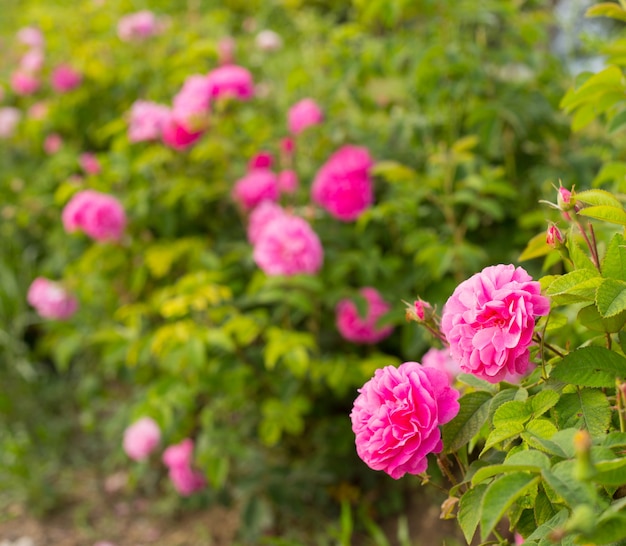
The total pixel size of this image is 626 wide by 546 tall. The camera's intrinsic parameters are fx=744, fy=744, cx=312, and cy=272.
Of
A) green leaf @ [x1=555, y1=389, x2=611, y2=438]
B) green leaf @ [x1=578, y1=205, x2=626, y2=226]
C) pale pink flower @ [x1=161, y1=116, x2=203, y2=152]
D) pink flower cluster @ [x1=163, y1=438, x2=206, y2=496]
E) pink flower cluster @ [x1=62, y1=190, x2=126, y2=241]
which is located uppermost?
green leaf @ [x1=578, y1=205, x2=626, y2=226]

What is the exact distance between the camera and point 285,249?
194 centimetres

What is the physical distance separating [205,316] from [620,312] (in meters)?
1.49

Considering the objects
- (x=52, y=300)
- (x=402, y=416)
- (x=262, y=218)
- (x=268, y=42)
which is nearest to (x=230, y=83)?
(x=262, y=218)

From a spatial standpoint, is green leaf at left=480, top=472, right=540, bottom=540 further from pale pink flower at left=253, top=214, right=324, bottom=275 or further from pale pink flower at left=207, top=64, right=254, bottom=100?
pale pink flower at left=207, top=64, right=254, bottom=100

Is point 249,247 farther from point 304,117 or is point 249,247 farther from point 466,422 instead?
point 466,422

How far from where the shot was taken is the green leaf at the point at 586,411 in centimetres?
80

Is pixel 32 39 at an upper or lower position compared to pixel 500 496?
lower

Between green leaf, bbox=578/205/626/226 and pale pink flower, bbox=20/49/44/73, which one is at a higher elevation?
green leaf, bbox=578/205/626/226

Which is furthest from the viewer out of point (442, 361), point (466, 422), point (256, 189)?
point (256, 189)

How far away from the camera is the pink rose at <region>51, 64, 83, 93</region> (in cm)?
315

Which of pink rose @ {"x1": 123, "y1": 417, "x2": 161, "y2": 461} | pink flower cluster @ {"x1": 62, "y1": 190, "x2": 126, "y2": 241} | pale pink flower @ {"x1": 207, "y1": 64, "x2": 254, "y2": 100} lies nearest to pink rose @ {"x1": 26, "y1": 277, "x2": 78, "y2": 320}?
pink flower cluster @ {"x1": 62, "y1": 190, "x2": 126, "y2": 241}

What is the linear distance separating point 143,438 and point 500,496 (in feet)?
6.15

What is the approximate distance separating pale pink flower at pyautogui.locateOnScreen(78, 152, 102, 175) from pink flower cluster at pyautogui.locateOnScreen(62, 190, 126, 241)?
0.38 meters

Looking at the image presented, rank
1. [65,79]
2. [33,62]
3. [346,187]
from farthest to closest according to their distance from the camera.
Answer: [33,62]
[65,79]
[346,187]
